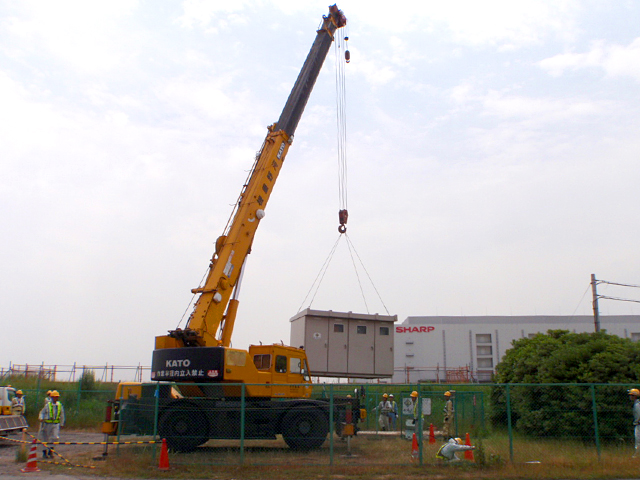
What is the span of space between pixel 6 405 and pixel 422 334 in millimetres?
50149

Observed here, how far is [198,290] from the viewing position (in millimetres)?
14773

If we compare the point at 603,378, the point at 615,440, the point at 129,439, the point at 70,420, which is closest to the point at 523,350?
the point at 603,378

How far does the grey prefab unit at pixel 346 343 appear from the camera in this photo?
1952 centimetres

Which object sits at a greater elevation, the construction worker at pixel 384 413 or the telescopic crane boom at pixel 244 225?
the telescopic crane boom at pixel 244 225

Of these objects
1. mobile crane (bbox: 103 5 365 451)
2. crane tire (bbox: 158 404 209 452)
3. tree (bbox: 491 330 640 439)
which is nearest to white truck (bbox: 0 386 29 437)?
mobile crane (bbox: 103 5 365 451)

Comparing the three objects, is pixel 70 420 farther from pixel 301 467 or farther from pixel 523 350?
pixel 523 350

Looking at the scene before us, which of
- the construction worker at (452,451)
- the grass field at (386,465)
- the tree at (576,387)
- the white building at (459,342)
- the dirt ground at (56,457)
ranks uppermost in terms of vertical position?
the white building at (459,342)

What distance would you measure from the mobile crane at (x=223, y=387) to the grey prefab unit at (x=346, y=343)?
11.9ft

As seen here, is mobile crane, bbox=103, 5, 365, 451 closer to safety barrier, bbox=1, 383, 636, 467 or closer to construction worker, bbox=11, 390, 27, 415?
safety barrier, bbox=1, 383, 636, 467

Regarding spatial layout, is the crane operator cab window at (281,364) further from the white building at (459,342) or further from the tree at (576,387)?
the white building at (459,342)

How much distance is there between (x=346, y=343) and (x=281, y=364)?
5.04m

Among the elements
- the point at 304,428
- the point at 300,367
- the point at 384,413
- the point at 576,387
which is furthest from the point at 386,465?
the point at 384,413

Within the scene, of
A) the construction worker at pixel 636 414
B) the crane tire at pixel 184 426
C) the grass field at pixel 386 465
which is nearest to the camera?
the grass field at pixel 386 465

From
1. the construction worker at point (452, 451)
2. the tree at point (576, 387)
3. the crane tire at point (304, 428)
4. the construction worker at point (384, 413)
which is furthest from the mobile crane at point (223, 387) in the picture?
the construction worker at point (384, 413)
